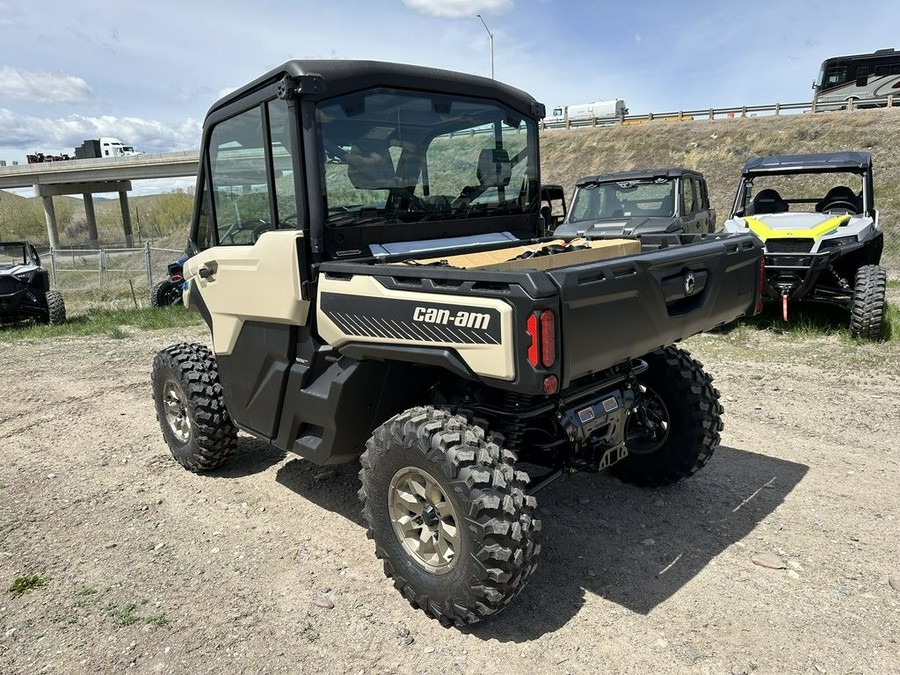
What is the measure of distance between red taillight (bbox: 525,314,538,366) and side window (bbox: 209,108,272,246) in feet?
5.87

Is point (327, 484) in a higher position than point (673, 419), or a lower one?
lower

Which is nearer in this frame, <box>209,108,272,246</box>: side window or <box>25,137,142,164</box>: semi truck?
<box>209,108,272,246</box>: side window

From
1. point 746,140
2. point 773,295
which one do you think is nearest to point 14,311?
point 773,295

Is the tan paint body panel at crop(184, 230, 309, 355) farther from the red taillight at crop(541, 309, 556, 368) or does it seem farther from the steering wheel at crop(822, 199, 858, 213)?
the steering wheel at crop(822, 199, 858, 213)

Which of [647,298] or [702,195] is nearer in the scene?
[647,298]

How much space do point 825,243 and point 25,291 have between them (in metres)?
12.3

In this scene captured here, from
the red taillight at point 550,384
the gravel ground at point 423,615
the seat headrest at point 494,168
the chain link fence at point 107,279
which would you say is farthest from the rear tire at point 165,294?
the red taillight at point 550,384

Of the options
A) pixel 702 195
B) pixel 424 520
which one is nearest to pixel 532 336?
pixel 424 520

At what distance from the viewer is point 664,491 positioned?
4.20 metres

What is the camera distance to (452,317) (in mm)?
2658

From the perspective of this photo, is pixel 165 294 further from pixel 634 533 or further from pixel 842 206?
pixel 634 533

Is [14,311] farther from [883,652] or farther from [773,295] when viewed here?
[883,652]

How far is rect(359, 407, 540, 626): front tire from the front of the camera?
2688 mm

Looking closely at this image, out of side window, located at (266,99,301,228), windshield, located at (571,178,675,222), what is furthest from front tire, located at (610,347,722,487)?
windshield, located at (571,178,675,222)
